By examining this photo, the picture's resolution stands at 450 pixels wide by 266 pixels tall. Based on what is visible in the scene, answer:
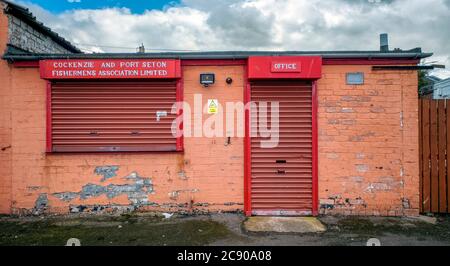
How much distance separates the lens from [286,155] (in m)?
7.04

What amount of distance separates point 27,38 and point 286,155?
23.5 ft

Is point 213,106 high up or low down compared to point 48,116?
up

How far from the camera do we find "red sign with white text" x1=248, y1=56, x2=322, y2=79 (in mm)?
6680

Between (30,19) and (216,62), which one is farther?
(30,19)

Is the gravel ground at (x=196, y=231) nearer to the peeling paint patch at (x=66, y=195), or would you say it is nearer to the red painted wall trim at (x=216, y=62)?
the peeling paint patch at (x=66, y=195)

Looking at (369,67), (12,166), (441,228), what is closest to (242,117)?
(369,67)

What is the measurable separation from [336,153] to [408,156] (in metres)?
1.67

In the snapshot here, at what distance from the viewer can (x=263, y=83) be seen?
701cm

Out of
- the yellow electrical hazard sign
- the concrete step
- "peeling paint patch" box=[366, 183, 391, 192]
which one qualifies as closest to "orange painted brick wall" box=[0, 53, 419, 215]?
"peeling paint patch" box=[366, 183, 391, 192]

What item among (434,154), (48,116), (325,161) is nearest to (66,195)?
(48,116)

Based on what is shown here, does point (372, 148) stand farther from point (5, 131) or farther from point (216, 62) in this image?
point (5, 131)

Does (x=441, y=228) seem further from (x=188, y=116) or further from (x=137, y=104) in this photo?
(x=137, y=104)
